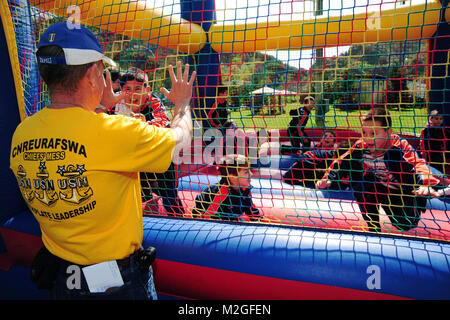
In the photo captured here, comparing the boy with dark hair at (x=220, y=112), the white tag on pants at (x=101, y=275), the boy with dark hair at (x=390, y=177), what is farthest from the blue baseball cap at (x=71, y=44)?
the boy with dark hair at (x=220, y=112)

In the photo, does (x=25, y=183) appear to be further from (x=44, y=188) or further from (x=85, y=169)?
(x=85, y=169)

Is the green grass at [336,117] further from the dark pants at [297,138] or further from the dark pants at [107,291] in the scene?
the dark pants at [107,291]

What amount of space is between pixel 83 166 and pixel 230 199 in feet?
4.13

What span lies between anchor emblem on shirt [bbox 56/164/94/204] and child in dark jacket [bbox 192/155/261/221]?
112 cm

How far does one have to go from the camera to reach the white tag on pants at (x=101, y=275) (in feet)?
3.48

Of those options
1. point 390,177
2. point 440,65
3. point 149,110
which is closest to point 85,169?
point 149,110

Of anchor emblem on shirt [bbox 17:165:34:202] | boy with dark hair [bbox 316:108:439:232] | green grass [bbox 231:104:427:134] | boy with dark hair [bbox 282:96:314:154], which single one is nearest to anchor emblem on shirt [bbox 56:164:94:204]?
anchor emblem on shirt [bbox 17:165:34:202]

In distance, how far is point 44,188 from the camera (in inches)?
40.0

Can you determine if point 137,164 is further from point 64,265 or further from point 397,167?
point 397,167

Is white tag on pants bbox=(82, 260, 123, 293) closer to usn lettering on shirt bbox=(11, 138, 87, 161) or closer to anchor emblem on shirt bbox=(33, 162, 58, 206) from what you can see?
anchor emblem on shirt bbox=(33, 162, 58, 206)

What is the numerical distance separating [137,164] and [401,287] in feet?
3.89

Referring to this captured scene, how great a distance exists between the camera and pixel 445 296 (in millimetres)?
1277

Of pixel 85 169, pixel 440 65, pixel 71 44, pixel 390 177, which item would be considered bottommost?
pixel 390 177
